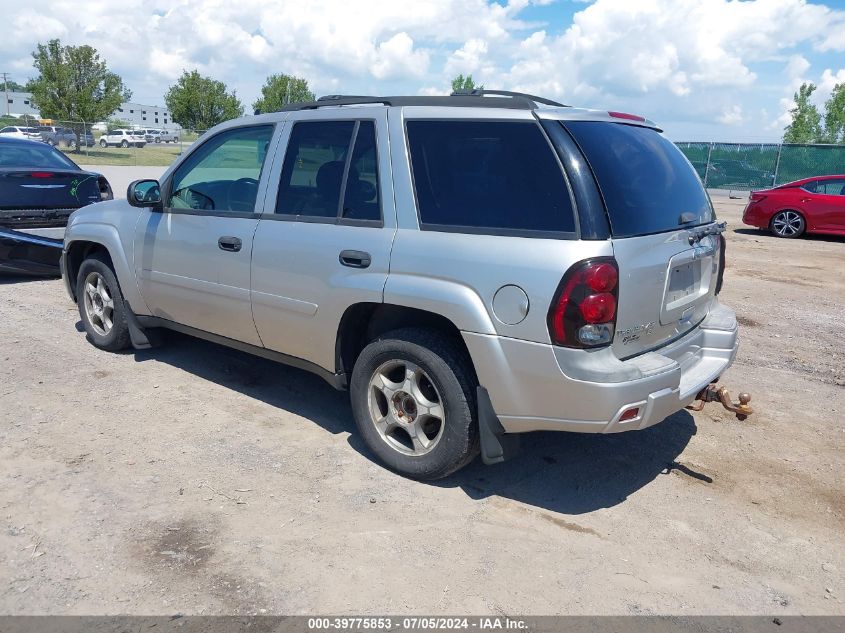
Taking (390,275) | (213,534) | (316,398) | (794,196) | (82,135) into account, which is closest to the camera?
(213,534)

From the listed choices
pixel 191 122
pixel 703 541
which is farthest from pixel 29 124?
pixel 703 541

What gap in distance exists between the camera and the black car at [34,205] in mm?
7777

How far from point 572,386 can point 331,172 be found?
1955 mm

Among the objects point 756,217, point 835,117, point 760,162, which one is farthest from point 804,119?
point 756,217

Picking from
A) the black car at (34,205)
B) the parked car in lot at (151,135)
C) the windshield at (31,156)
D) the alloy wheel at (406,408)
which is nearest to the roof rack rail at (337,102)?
the alloy wheel at (406,408)

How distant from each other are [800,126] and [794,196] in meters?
35.9

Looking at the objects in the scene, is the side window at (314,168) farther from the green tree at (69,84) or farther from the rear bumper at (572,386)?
the green tree at (69,84)

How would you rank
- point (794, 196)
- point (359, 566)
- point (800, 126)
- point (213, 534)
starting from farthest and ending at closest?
point (800, 126), point (794, 196), point (213, 534), point (359, 566)

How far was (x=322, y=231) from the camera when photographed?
4.13 meters

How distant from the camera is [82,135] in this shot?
3588cm

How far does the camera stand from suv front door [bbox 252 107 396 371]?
12.9 ft

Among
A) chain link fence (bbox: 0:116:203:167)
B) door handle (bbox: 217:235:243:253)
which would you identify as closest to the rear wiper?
door handle (bbox: 217:235:243:253)

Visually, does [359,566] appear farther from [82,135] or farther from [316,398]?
[82,135]

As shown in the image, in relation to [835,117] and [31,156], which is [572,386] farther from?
[835,117]
